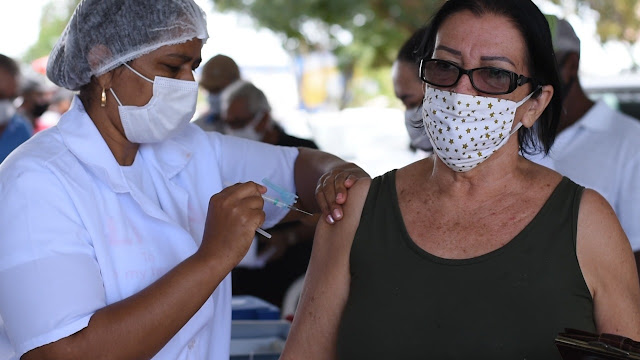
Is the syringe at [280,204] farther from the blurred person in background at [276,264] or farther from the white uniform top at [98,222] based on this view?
the blurred person in background at [276,264]

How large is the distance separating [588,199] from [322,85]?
14986mm

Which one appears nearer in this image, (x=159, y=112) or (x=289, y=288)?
(x=159, y=112)

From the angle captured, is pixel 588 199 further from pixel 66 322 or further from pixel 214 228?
pixel 66 322

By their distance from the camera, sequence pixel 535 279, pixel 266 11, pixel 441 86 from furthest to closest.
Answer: pixel 266 11 < pixel 441 86 < pixel 535 279

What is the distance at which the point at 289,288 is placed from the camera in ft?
14.4

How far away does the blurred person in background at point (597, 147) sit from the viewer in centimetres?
306

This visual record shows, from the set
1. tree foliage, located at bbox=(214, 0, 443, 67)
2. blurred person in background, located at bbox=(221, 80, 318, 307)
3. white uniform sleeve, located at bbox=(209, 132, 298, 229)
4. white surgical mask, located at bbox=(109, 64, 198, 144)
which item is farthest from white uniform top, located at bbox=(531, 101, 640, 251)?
tree foliage, located at bbox=(214, 0, 443, 67)

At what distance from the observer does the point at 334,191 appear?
1974mm

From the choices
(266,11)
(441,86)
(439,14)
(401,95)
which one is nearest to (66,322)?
(441,86)

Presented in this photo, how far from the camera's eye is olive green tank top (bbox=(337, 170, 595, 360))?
167 cm

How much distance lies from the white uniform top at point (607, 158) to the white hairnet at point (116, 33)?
4.98 feet

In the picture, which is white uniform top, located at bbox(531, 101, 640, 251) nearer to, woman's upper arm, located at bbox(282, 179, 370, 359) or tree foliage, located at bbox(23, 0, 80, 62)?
woman's upper arm, located at bbox(282, 179, 370, 359)

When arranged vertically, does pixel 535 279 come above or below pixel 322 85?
below

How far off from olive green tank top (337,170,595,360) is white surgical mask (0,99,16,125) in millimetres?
3664
